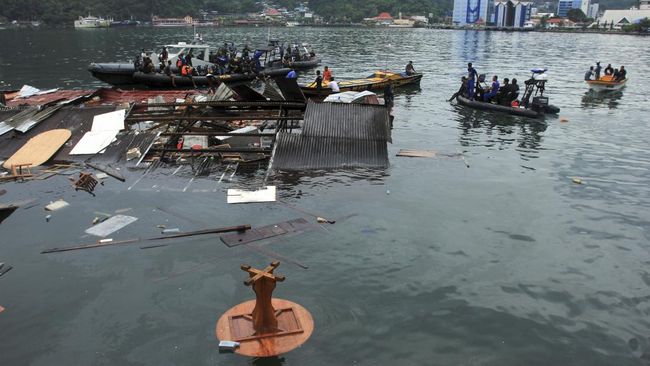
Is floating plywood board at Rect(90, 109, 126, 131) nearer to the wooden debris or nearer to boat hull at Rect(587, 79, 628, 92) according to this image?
the wooden debris

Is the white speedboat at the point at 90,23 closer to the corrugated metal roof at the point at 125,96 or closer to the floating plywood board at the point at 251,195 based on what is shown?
the corrugated metal roof at the point at 125,96

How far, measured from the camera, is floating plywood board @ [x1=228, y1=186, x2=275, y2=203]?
1372 centimetres

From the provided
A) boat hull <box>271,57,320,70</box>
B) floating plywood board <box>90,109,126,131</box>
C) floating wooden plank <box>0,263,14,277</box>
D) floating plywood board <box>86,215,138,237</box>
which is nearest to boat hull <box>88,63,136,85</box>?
boat hull <box>271,57,320,70</box>

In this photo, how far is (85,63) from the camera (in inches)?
2084

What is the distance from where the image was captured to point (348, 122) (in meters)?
17.2

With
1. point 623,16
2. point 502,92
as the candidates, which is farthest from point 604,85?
point 623,16

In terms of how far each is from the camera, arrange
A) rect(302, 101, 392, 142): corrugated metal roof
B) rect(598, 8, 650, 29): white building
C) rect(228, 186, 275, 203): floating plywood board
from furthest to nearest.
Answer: rect(598, 8, 650, 29): white building
rect(302, 101, 392, 142): corrugated metal roof
rect(228, 186, 275, 203): floating plywood board

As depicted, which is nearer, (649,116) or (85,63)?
(649,116)

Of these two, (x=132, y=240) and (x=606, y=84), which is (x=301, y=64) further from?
(x=132, y=240)

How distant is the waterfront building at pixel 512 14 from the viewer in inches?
6919

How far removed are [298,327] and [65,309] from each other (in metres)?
4.41

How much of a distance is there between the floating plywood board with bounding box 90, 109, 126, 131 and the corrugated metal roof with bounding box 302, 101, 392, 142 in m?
7.18

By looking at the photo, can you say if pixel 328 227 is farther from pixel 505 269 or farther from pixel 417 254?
pixel 505 269

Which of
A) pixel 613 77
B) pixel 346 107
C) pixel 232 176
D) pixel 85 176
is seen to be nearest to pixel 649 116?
pixel 613 77
